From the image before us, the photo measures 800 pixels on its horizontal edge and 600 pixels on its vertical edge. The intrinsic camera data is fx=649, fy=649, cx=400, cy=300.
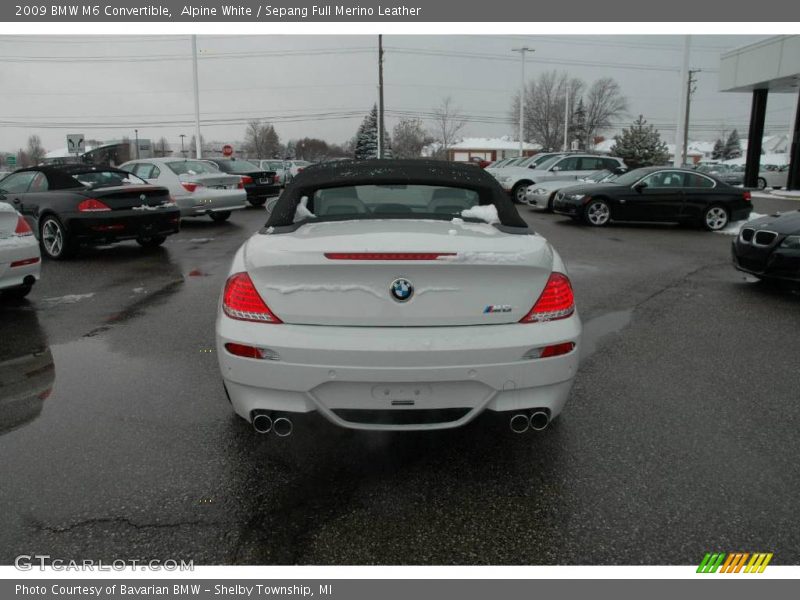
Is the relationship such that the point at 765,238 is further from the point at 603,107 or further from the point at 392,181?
the point at 603,107

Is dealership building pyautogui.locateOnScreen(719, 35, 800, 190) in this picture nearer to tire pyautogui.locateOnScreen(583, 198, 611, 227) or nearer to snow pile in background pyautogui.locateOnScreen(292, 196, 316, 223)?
tire pyautogui.locateOnScreen(583, 198, 611, 227)

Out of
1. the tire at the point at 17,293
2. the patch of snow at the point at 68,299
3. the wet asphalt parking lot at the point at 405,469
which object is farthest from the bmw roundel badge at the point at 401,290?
the tire at the point at 17,293

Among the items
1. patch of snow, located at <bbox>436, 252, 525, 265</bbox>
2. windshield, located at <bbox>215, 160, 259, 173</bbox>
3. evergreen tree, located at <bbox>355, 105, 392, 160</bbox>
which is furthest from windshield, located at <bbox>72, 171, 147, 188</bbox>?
evergreen tree, located at <bbox>355, 105, 392, 160</bbox>

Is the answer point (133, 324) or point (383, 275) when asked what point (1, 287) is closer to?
point (133, 324)

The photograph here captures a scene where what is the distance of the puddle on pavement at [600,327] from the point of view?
5.40m

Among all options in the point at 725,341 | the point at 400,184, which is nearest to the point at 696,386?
the point at 725,341

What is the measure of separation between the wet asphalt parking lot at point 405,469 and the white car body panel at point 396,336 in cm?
41

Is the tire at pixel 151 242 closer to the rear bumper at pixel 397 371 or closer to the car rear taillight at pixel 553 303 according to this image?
the rear bumper at pixel 397 371

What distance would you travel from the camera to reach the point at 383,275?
2936mm

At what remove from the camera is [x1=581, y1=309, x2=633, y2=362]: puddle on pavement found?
5403mm

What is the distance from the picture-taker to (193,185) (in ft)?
48.1

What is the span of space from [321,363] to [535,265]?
1.10 m

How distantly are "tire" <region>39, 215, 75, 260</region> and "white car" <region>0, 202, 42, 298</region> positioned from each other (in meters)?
3.36

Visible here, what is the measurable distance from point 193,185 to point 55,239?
4.79 m
